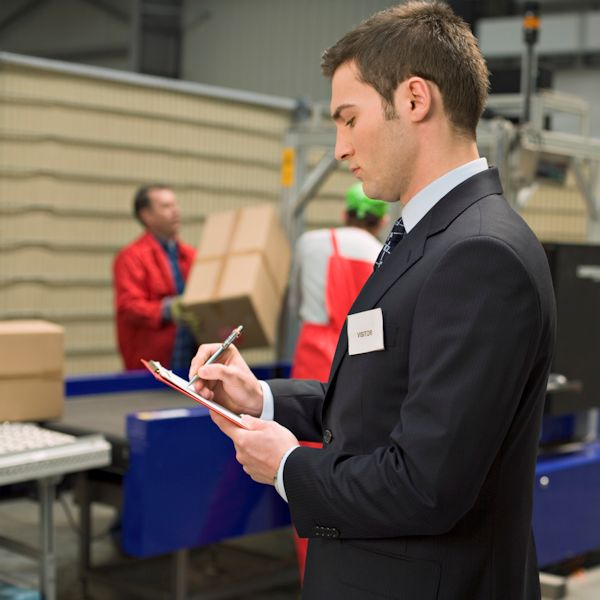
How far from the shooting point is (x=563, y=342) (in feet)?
10.7

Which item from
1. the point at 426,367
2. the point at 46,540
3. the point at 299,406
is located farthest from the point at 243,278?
the point at 426,367

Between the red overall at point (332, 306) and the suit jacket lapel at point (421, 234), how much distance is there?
207 centimetres

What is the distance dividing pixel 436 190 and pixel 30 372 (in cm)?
200

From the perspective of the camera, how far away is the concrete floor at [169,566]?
362 cm

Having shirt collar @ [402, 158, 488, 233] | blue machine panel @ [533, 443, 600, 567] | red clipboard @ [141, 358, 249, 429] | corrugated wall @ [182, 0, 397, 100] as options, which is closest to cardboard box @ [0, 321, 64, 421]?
blue machine panel @ [533, 443, 600, 567]

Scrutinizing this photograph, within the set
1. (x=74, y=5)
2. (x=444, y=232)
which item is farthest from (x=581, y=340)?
(x=74, y=5)

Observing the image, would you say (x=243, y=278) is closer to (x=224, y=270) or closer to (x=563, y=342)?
(x=224, y=270)

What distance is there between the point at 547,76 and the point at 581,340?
4.28 feet

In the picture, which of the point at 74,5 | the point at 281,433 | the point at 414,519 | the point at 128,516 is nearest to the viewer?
the point at 414,519

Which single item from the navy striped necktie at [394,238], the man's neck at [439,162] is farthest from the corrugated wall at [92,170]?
the man's neck at [439,162]

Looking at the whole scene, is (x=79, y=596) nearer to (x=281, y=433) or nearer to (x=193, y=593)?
(x=193, y=593)

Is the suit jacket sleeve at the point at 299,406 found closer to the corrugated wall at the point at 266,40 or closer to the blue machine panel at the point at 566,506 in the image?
the blue machine panel at the point at 566,506

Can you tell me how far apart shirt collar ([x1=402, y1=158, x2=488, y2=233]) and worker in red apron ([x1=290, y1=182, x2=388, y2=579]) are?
205cm

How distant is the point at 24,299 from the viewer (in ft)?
16.1
